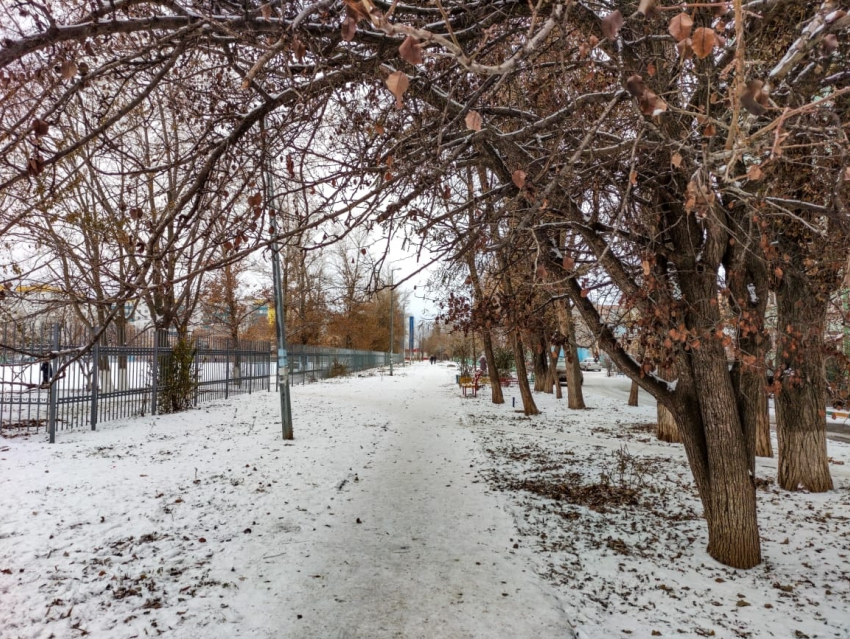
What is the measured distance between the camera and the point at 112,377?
443 inches

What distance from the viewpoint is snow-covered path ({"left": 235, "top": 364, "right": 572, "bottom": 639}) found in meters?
3.33

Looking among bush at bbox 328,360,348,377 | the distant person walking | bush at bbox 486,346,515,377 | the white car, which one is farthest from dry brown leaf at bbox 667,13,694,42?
the white car

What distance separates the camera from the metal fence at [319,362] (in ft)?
78.0

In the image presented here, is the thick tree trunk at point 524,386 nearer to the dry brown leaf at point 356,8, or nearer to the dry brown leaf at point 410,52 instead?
the dry brown leaf at point 356,8

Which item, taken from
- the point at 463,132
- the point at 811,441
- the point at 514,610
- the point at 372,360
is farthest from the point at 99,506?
the point at 372,360

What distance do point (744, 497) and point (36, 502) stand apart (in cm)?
712

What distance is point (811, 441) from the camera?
21.6 ft

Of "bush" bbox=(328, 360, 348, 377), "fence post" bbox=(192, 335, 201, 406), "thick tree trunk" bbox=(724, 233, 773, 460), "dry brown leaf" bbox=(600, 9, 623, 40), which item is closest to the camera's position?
"dry brown leaf" bbox=(600, 9, 623, 40)

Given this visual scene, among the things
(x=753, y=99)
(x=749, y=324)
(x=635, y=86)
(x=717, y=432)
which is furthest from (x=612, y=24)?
(x=717, y=432)

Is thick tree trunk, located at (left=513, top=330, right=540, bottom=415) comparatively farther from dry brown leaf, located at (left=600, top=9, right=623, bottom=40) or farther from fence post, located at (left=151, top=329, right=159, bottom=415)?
dry brown leaf, located at (left=600, top=9, right=623, bottom=40)

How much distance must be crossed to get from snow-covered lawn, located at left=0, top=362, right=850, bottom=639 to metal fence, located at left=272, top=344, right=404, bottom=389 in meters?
14.9

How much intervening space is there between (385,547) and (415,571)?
0.57m

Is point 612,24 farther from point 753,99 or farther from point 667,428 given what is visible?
point 667,428

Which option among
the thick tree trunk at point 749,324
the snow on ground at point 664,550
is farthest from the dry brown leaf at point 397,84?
the thick tree trunk at point 749,324
